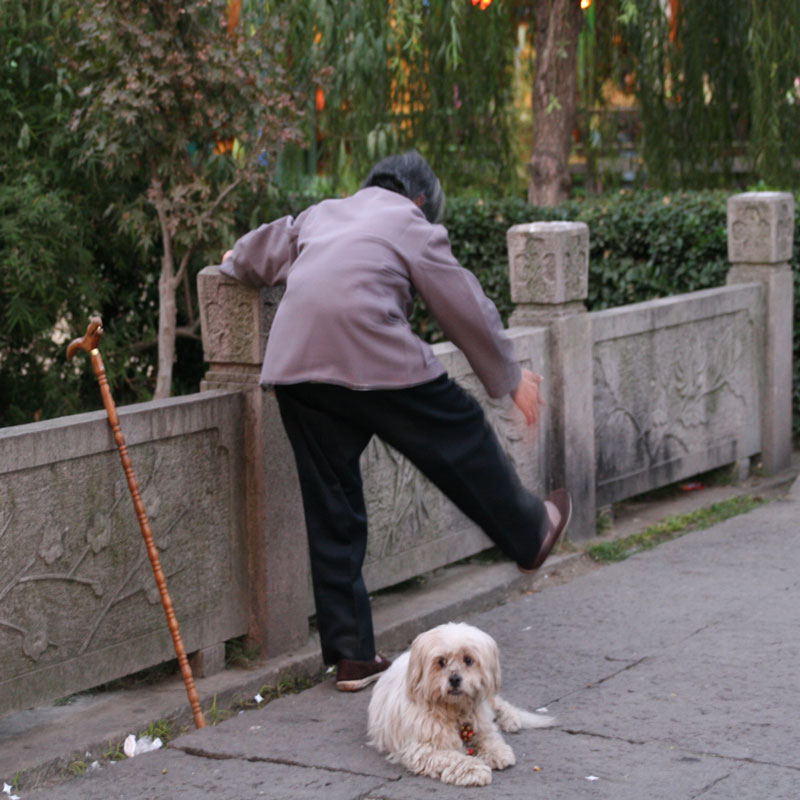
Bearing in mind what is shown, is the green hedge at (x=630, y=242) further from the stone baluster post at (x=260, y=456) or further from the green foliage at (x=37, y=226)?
the stone baluster post at (x=260, y=456)

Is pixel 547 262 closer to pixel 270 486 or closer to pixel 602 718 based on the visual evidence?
pixel 270 486

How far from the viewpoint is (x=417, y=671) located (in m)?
4.21

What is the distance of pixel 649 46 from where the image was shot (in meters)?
12.4

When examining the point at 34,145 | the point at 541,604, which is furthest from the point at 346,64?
the point at 541,604

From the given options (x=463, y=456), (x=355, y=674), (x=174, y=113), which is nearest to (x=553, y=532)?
(x=463, y=456)

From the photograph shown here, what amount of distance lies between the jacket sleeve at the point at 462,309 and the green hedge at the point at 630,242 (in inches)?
172

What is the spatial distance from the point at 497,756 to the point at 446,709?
0.22 m

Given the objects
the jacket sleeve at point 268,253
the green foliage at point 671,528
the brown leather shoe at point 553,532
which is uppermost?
the jacket sleeve at point 268,253

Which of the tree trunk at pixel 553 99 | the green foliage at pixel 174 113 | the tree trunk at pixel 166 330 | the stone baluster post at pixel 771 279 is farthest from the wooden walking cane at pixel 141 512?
the tree trunk at pixel 553 99

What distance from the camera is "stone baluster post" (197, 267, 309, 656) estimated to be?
17.3 feet

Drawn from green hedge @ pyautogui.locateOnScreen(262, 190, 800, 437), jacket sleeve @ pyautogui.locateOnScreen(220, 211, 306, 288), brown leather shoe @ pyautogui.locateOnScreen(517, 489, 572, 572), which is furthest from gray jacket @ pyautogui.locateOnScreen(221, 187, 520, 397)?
green hedge @ pyautogui.locateOnScreen(262, 190, 800, 437)

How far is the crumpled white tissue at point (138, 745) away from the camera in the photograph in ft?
15.3

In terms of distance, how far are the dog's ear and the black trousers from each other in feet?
2.53

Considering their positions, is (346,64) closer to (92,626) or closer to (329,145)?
(329,145)
